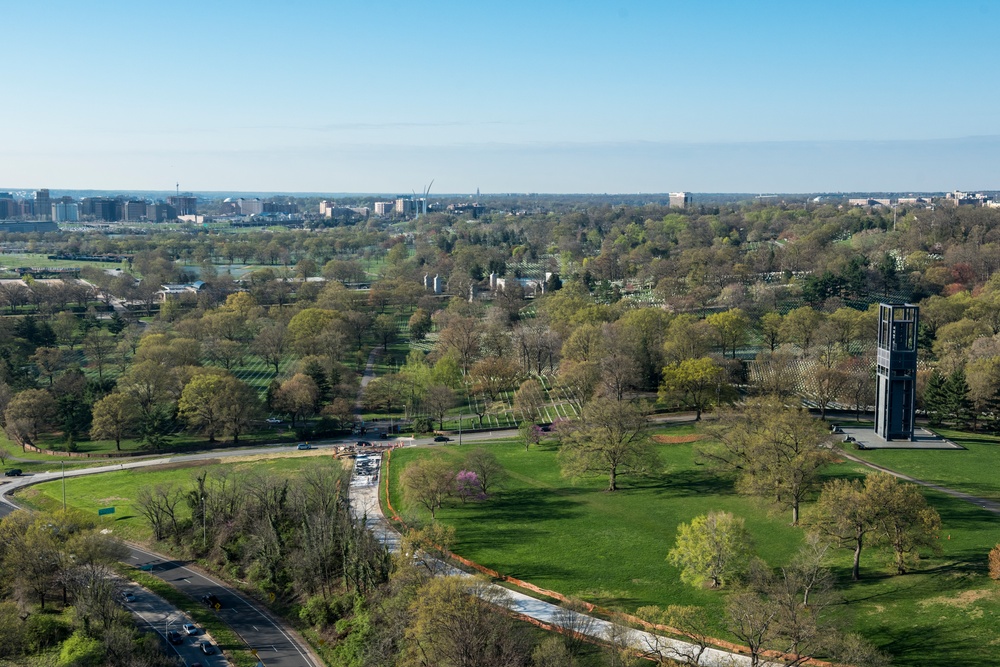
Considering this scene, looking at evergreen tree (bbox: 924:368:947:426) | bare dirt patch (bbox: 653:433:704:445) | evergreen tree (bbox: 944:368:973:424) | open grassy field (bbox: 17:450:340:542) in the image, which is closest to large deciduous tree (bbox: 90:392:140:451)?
open grassy field (bbox: 17:450:340:542)

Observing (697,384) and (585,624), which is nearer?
(585,624)

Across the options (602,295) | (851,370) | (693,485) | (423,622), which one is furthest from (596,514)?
(602,295)

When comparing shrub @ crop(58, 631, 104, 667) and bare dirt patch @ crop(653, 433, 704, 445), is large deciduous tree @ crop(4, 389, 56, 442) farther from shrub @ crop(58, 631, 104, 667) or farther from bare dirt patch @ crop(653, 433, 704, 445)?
bare dirt patch @ crop(653, 433, 704, 445)

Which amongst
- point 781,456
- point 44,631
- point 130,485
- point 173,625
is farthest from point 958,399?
point 44,631

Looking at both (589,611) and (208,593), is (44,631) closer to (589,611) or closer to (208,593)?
(208,593)

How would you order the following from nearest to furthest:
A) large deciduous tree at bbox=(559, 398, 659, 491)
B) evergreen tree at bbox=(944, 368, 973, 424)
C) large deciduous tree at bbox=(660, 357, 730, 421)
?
large deciduous tree at bbox=(559, 398, 659, 491)
evergreen tree at bbox=(944, 368, 973, 424)
large deciduous tree at bbox=(660, 357, 730, 421)

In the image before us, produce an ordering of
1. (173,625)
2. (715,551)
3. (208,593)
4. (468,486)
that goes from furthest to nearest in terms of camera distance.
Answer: (468,486)
(208,593)
(173,625)
(715,551)
